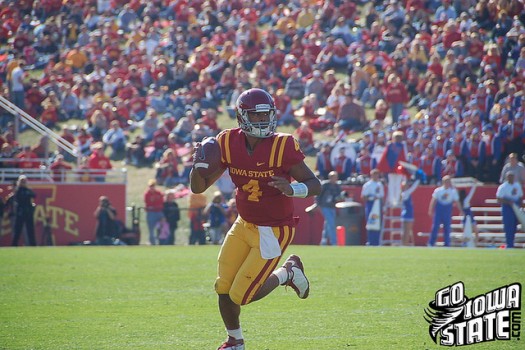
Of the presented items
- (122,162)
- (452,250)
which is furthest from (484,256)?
(122,162)

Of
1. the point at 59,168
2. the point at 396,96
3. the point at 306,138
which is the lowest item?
the point at 59,168

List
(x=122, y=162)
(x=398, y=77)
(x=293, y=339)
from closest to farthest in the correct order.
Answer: (x=293, y=339)
(x=398, y=77)
(x=122, y=162)

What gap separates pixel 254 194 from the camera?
6.61m

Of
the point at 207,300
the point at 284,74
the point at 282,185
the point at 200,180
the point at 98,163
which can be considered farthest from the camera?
the point at 284,74

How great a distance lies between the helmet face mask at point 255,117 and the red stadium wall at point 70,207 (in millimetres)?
14146

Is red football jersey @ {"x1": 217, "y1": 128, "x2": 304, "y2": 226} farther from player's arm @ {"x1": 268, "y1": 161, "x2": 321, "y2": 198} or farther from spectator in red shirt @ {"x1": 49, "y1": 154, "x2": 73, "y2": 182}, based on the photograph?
spectator in red shirt @ {"x1": 49, "y1": 154, "x2": 73, "y2": 182}

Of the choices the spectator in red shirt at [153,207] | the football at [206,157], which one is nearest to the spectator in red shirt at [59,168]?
the spectator in red shirt at [153,207]

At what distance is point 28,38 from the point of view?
30.7 metres

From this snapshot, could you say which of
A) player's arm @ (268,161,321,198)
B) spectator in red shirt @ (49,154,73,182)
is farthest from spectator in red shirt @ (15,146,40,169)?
player's arm @ (268,161,321,198)

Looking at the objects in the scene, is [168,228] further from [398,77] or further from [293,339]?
[293,339]

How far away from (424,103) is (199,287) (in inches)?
472

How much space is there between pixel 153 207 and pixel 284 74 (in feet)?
22.8

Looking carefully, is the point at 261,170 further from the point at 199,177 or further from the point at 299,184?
the point at 199,177

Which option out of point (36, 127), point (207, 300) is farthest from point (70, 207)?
point (207, 300)
